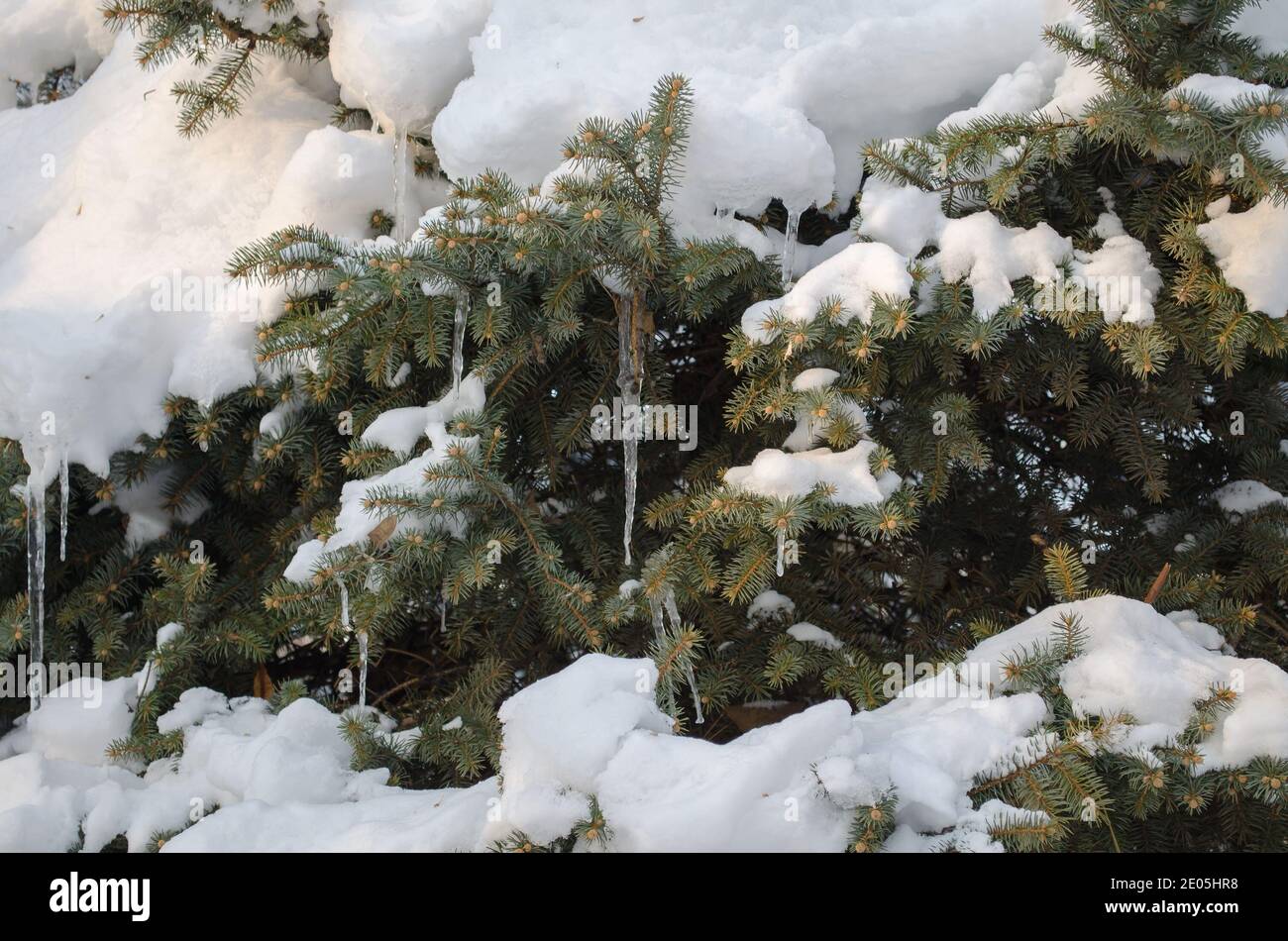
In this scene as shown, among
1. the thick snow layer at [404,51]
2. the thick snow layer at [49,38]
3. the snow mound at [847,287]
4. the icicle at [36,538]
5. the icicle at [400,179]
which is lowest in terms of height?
the icicle at [36,538]

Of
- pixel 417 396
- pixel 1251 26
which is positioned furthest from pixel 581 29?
pixel 1251 26

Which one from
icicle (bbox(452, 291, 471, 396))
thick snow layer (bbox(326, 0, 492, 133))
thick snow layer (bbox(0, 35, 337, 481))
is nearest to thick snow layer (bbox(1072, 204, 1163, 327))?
icicle (bbox(452, 291, 471, 396))

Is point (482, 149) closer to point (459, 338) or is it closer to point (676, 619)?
point (459, 338)

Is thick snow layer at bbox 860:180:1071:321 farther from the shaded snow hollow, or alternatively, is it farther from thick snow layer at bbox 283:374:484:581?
thick snow layer at bbox 283:374:484:581

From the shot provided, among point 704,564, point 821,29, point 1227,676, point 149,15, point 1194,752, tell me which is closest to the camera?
point 1194,752

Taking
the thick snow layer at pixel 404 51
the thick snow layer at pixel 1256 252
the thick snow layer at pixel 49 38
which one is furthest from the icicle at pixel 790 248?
the thick snow layer at pixel 49 38

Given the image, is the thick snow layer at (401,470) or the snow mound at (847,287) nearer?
the snow mound at (847,287)

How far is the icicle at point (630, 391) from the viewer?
2.59 metres

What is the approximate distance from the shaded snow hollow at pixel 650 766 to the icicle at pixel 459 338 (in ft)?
2.77

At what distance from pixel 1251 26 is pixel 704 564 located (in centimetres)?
181

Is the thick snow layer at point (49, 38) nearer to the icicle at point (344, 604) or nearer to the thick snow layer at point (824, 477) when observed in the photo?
the icicle at point (344, 604)

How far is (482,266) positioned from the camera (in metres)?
2.51

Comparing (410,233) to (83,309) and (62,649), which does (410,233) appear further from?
(62,649)

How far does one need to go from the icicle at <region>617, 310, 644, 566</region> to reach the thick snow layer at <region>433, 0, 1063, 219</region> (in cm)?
31
